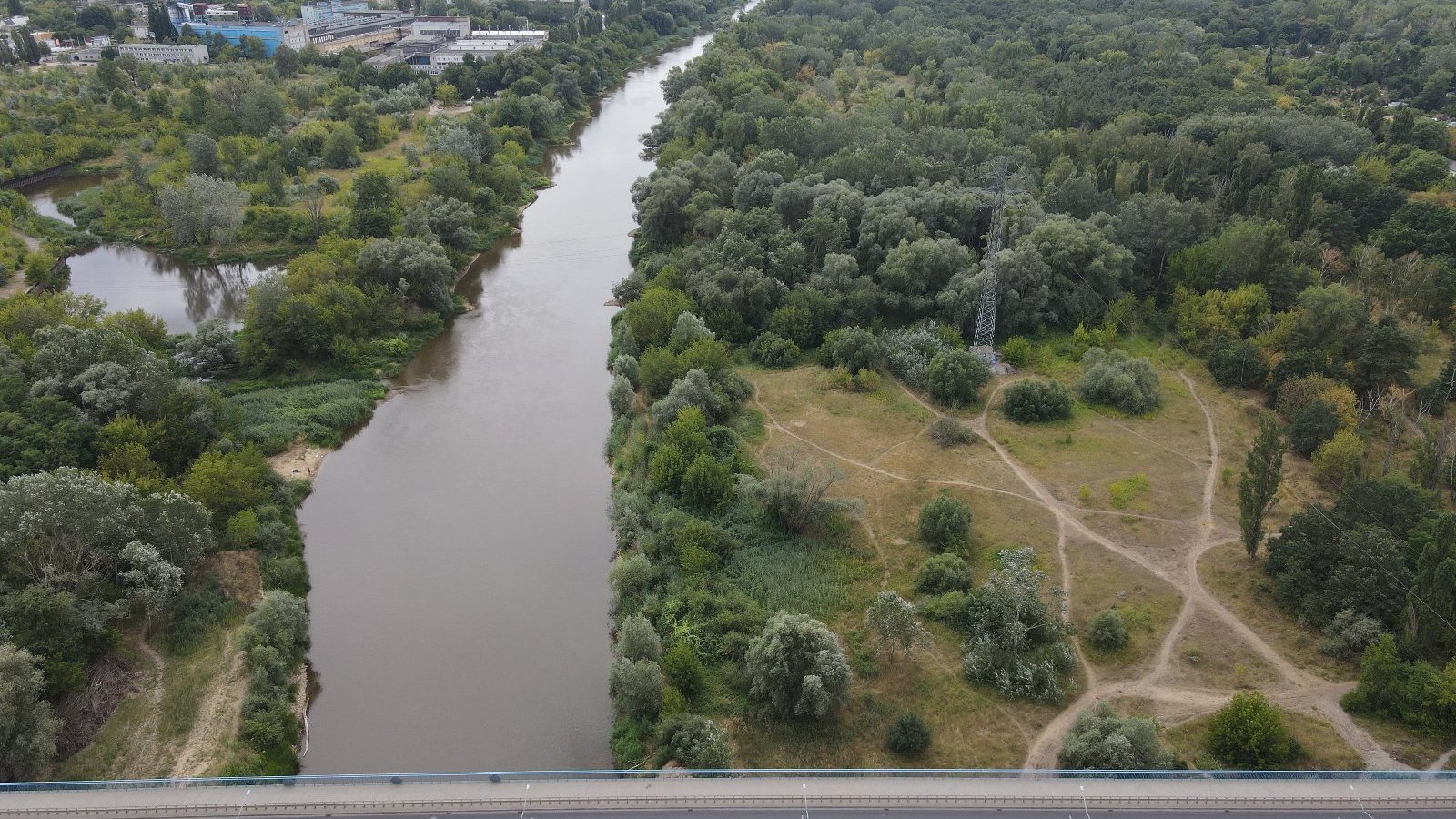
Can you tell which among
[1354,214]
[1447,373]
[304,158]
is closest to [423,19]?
[304,158]

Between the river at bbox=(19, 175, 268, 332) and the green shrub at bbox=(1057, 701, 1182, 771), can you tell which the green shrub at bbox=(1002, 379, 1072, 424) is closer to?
the green shrub at bbox=(1057, 701, 1182, 771)

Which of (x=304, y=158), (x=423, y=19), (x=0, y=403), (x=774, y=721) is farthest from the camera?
(x=423, y=19)

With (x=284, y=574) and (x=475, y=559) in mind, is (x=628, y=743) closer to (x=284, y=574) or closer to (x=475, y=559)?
(x=475, y=559)

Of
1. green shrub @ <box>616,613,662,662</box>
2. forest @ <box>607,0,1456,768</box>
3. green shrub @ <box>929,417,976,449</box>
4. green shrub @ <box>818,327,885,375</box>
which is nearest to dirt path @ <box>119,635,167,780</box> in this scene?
forest @ <box>607,0,1456,768</box>

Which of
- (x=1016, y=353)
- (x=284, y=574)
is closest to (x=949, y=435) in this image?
(x=1016, y=353)

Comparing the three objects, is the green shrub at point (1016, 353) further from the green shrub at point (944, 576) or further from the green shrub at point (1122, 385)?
the green shrub at point (944, 576)

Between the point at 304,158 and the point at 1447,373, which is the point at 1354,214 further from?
the point at 304,158

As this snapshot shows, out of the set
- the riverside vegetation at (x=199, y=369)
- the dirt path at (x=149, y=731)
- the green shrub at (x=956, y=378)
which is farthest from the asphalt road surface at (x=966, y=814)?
the green shrub at (x=956, y=378)
